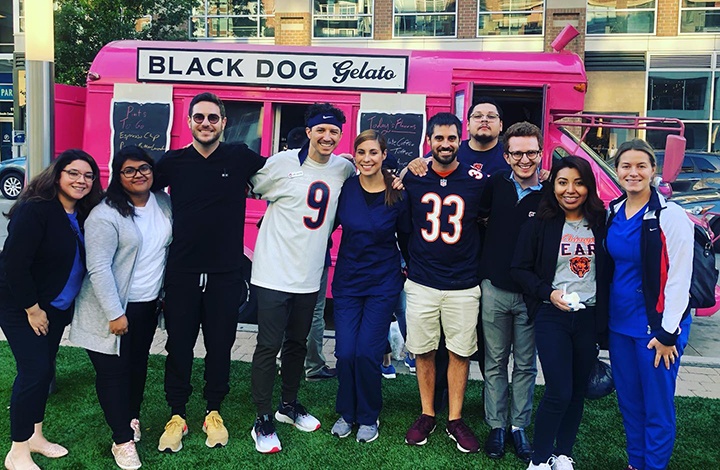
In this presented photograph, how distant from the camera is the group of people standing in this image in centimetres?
343

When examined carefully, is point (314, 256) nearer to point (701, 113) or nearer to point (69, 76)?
point (69, 76)

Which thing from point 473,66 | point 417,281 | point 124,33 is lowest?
point 417,281

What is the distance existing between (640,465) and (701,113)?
61.5ft

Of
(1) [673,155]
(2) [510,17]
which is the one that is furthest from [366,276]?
(2) [510,17]

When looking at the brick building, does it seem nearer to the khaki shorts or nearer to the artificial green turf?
the artificial green turf

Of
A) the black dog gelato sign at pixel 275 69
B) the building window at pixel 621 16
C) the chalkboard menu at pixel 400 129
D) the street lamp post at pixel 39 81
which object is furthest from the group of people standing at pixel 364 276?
the building window at pixel 621 16

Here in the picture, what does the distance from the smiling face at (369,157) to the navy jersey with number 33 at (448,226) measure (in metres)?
0.29

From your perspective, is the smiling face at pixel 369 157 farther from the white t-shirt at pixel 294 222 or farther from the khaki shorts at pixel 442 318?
the khaki shorts at pixel 442 318

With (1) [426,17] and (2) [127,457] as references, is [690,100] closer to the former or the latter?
(1) [426,17]

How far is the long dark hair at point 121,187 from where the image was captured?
3654 mm

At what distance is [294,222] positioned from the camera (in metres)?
4.09

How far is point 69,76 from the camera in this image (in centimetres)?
1565

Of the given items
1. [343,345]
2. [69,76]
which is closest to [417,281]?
[343,345]

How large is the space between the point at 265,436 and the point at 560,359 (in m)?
1.88
